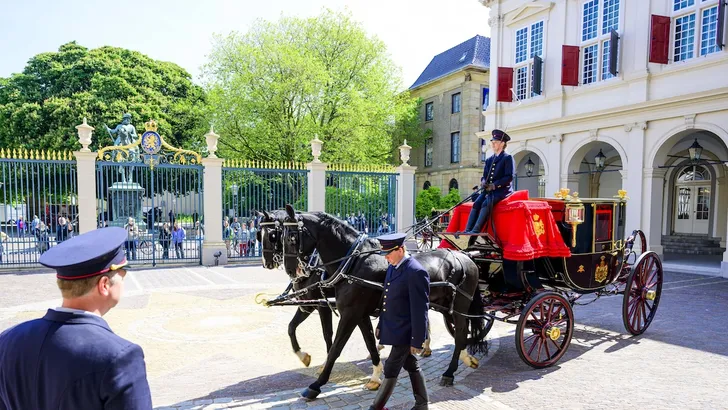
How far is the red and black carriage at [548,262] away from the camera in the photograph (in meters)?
5.59

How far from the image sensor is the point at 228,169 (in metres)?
14.5

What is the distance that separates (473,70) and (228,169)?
22.9 m

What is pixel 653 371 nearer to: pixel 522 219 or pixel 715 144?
pixel 522 219

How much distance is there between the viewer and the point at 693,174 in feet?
60.8

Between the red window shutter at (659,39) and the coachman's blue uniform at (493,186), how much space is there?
1117 cm

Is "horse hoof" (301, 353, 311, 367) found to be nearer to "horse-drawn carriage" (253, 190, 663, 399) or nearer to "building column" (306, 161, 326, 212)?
"horse-drawn carriage" (253, 190, 663, 399)

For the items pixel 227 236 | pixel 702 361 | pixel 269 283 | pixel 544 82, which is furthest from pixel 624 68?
pixel 227 236

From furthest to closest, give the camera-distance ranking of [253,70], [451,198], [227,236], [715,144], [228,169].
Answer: [451,198] → [253,70] → [715,144] → [227,236] → [228,169]

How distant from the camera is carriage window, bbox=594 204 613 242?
652 cm

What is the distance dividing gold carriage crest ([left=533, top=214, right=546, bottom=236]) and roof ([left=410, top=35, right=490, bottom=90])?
28.1 meters

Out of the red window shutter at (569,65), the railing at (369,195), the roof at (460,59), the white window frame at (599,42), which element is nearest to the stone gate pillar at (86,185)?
the railing at (369,195)

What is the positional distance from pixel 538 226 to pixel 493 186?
2.53 feet

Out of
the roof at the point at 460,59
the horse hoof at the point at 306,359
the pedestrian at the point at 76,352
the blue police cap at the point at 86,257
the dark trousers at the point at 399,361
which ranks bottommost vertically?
the horse hoof at the point at 306,359

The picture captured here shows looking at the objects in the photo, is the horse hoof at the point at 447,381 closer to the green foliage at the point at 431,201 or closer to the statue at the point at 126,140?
the statue at the point at 126,140
